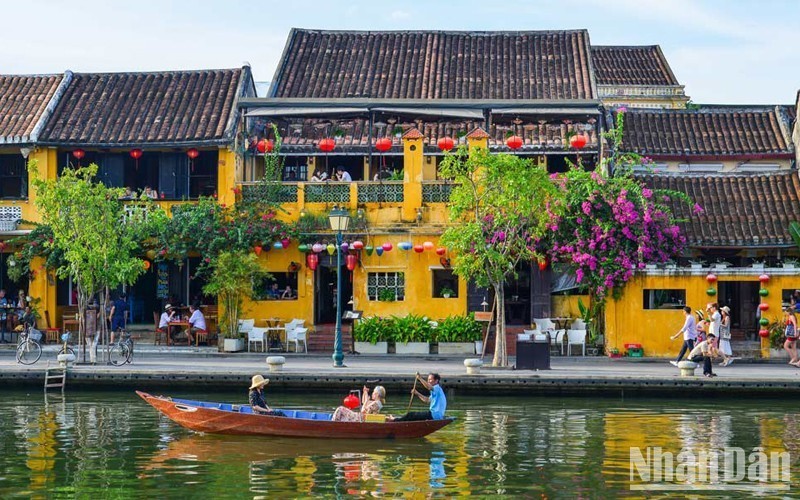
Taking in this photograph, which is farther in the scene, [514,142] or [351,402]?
[514,142]

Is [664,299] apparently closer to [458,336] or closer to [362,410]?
[458,336]

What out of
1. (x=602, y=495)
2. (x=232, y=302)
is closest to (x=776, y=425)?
(x=602, y=495)

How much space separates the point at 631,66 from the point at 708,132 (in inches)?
456

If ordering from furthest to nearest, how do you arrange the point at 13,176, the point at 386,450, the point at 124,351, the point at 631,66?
the point at 631,66 < the point at 13,176 < the point at 124,351 < the point at 386,450

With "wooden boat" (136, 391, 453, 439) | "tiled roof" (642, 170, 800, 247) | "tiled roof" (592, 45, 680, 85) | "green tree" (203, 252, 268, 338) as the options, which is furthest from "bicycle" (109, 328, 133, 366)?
"tiled roof" (592, 45, 680, 85)

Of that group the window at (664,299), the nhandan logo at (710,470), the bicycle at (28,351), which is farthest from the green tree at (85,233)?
the nhandan logo at (710,470)

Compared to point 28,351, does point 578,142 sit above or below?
above

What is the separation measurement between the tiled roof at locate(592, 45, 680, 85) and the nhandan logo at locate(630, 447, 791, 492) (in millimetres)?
28488

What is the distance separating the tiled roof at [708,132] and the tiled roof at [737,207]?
210 cm

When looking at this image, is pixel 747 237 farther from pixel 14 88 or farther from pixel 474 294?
pixel 14 88

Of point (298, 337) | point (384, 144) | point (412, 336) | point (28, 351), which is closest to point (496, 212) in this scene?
point (412, 336)

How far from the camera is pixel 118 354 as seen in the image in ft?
108

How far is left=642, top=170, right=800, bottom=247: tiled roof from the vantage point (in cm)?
3347

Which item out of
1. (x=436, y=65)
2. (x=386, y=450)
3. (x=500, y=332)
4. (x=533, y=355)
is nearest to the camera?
(x=386, y=450)
